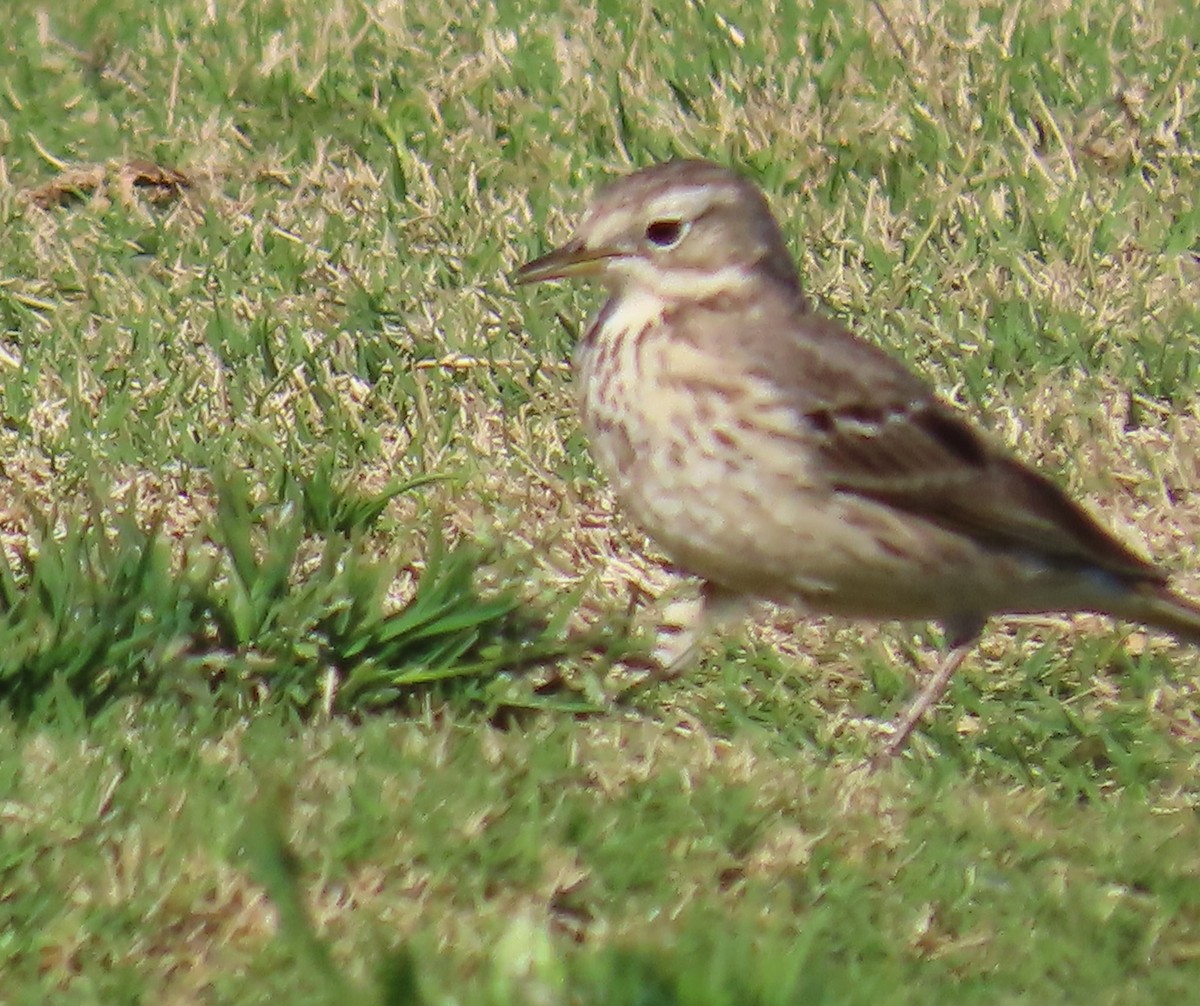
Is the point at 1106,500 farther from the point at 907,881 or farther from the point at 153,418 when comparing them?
the point at 153,418

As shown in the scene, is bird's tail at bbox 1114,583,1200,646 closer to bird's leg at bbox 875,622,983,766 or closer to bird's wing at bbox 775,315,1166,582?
bird's wing at bbox 775,315,1166,582

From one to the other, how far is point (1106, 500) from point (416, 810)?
258cm

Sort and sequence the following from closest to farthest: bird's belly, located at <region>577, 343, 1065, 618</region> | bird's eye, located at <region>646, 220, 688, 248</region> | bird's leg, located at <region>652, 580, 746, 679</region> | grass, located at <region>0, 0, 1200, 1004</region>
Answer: grass, located at <region>0, 0, 1200, 1004</region>
bird's belly, located at <region>577, 343, 1065, 618</region>
bird's eye, located at <region>646, 220, 688, 248</region>
bird's leg, located at <region>652, 580, 746, 679</region>

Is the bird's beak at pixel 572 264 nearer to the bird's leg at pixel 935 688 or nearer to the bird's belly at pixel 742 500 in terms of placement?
the bird's belly at pixel 742 500

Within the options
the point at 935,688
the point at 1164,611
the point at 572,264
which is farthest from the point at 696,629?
the point at 1164,611

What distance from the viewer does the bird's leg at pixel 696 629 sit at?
5750mm

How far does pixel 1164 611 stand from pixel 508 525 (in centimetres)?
170

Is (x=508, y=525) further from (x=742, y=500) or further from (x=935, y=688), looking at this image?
(x=935, y=688)

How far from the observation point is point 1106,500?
640cm

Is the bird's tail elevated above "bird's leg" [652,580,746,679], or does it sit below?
above

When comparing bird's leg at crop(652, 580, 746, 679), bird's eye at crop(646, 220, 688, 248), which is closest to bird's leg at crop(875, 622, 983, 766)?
bird's leg at crop(652, 580, 746, 679)

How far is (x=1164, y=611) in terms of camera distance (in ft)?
18.6

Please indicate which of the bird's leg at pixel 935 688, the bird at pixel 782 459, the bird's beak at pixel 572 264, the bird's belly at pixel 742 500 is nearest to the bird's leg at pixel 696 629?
the bird at pixel 782 459

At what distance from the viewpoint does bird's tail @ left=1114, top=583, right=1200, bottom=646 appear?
5.64m
